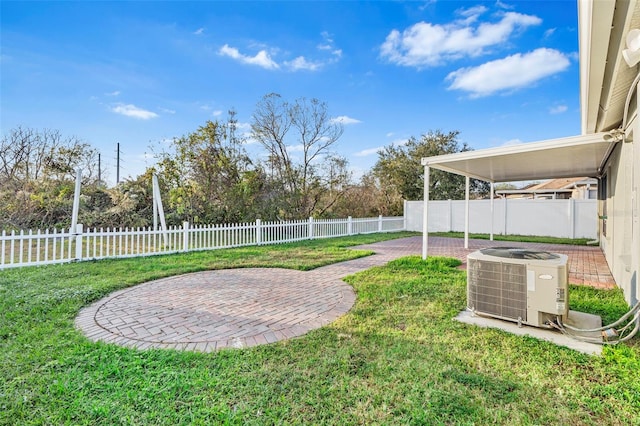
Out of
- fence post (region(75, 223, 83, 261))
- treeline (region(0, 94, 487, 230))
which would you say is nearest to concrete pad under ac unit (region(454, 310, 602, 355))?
fence post (region(75, 223, 83, 261))

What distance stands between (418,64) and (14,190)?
51.9 ft

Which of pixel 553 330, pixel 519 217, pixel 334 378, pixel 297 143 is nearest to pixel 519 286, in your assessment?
pixel 553 330

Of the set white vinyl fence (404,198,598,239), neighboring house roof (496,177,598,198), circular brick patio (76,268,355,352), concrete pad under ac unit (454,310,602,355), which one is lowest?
circular brick patio (76,268,355,352)

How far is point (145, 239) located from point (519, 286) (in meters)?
10.6

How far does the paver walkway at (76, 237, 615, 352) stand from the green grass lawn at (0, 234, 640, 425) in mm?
242

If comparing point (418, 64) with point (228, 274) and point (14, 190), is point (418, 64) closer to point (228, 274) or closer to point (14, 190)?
point (228, 274)

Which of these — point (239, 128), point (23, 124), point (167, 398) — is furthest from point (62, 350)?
point (23, 124)

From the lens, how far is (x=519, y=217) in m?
14.3

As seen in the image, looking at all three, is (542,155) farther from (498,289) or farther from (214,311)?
(214,311)

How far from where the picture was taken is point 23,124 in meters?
12.7

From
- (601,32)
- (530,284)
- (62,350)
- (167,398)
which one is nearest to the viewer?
(167,398)

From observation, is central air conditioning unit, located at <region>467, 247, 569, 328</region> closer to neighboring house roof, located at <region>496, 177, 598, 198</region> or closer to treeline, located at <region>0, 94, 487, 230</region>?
treeline, located at <region>0, 94, 487, 230</region>

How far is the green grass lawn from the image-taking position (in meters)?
1.97

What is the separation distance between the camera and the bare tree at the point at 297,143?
1403 centimetres
